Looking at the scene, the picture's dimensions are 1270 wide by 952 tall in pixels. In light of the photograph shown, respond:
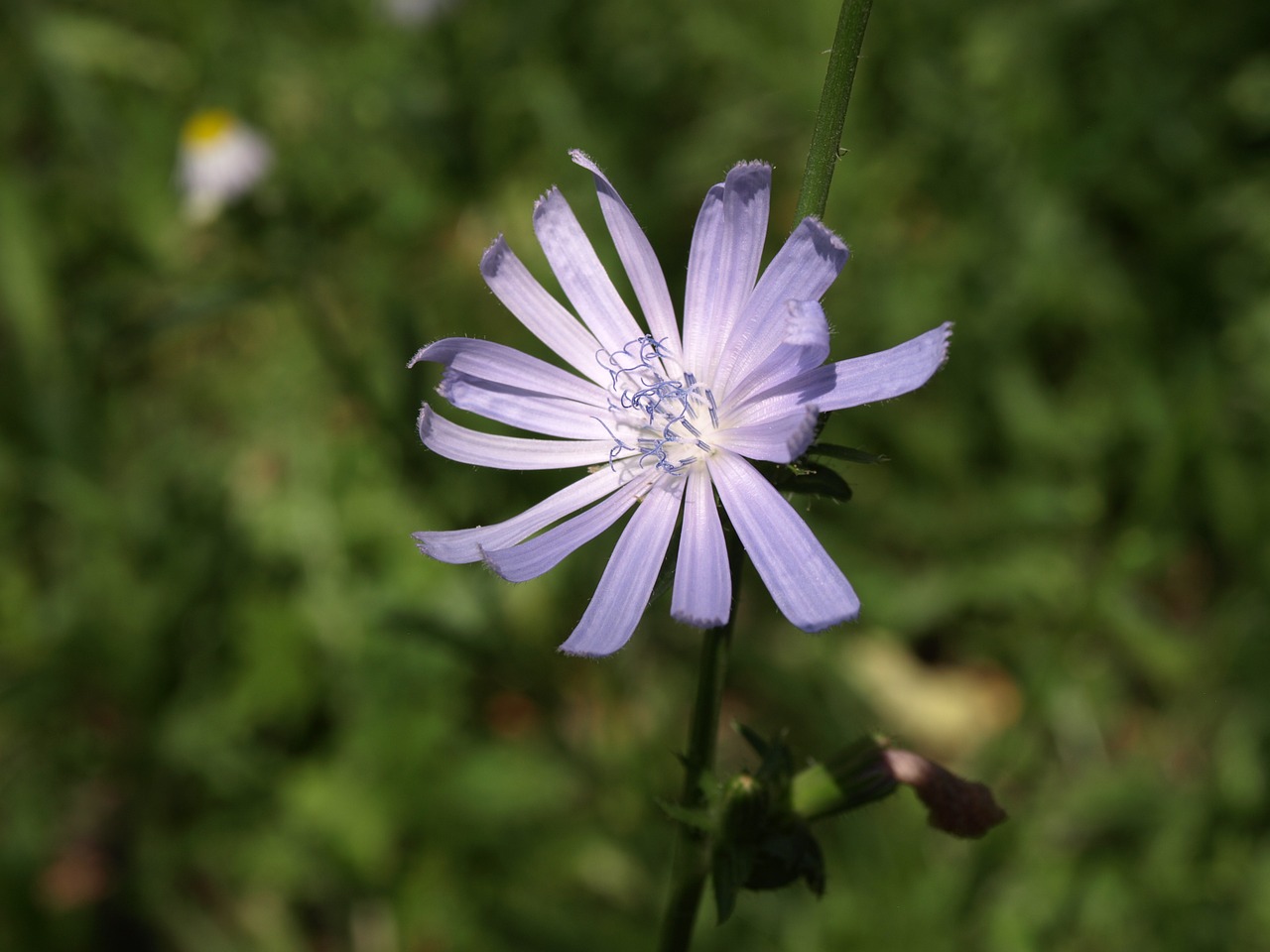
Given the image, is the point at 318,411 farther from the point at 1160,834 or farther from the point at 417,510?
the point at 1160,834

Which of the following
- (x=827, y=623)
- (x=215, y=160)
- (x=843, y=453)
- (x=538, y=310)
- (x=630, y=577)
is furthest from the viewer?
(x=215, y=160)

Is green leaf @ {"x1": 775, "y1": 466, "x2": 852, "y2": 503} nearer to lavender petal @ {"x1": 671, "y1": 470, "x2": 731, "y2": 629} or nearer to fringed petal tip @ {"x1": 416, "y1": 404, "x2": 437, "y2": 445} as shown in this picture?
lavender petal @ {"x1": 671, "y1": 470, "x2": 731, "y2": 629}

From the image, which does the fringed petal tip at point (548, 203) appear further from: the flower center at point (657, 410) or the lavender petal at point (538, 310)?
the flower center at point (657, 410)

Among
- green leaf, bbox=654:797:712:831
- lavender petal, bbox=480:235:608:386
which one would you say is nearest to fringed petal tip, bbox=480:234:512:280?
lavender petal, bbox=480:235:608:386

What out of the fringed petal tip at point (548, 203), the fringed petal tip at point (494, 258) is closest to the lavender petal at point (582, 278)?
the fringed petal tip at point (548, 203)

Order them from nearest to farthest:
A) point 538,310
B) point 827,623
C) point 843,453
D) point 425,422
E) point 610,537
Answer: point 827,623
point 843,453
point 425,422
point 538,310
point 610,537

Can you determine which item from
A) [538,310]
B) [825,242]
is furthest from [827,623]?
[538,310]

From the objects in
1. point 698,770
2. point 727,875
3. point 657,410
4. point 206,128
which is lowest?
point 727,875

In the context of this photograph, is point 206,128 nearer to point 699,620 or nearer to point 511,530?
point 511,530
